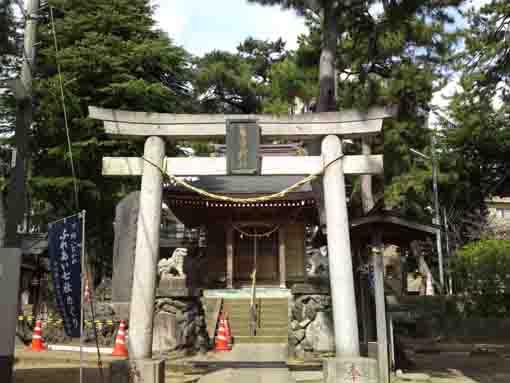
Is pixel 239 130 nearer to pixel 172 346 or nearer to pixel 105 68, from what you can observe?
pixel 172 346

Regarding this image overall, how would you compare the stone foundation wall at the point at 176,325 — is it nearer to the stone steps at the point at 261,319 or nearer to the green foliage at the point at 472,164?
the stone steps at the point at 261,319

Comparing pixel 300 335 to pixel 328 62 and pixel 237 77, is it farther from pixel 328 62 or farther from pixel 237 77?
pixel 237 77

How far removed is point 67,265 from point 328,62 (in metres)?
8.42

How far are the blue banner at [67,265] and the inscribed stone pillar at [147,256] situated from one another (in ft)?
4.05

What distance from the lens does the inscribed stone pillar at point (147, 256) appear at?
841 cm

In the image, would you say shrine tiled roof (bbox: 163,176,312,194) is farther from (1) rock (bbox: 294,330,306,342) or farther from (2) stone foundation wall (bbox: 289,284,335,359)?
(1) rock (bbox: 294,330,306,342)

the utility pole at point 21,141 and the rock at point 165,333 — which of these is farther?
the rock at point 165,333

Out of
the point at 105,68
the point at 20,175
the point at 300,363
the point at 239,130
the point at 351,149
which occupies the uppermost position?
the point at 105,68

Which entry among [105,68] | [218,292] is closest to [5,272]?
[218,292]

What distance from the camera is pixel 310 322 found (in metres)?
12.4

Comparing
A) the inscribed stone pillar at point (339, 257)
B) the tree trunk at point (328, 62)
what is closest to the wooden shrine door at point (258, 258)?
the tree trunk at point (328, 62)

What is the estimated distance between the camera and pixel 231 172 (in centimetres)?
909

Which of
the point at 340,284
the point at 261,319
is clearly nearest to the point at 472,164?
the point at 261,319

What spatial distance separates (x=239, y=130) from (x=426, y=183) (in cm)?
1681
